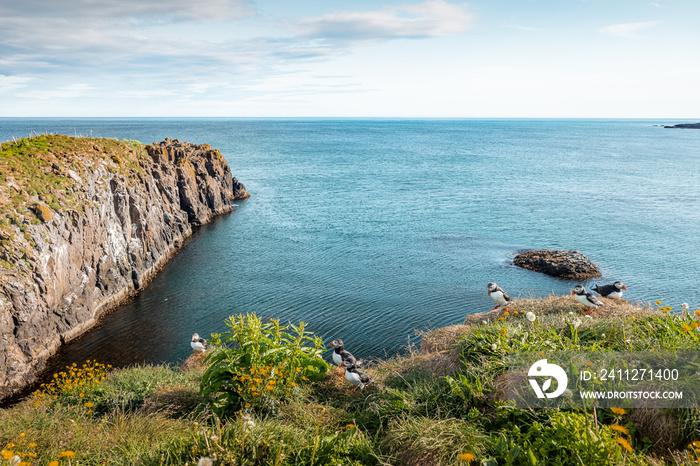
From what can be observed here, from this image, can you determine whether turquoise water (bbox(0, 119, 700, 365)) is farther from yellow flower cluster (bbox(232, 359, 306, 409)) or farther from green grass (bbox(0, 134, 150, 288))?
yellow flower cluster (bbox(232, 359, 306, 409))

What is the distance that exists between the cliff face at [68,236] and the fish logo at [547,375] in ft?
66.2

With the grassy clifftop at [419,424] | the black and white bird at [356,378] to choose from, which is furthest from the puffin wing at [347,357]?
the black and white bird at [356,378]

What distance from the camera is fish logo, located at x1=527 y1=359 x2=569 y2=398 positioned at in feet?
21.1

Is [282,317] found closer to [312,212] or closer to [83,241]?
[83,241]

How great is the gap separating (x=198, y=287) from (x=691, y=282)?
3401 centimetres

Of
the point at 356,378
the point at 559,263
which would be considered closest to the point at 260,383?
the point at 356,378

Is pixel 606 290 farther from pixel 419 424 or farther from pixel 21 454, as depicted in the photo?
pixel 21 454

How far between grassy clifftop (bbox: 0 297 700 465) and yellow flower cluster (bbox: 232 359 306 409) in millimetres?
134

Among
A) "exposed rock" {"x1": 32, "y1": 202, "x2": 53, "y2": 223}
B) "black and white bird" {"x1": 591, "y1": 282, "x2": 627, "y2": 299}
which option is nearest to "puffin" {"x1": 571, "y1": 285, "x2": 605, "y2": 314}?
"black and white bird" {"x1": 591, "y1": 282, "x2": 627, "y2": 299}

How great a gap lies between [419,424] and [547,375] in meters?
2.25

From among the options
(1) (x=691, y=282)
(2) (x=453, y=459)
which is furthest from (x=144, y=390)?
(1) (x=691, y=282)

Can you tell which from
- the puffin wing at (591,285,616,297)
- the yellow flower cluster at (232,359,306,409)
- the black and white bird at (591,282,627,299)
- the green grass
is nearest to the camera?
the yellow flower cluster at (232,359,306,409)

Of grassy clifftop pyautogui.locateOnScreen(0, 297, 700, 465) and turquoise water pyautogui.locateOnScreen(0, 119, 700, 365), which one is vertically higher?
grassy clifftop pyautogui.locateOnScreen(0, 297, 700, 465)

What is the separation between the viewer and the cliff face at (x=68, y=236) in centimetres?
1844
